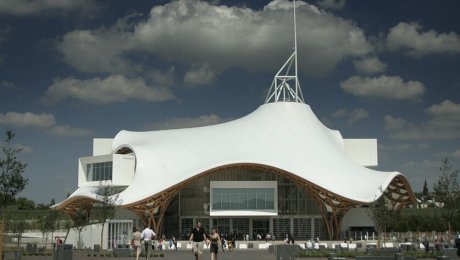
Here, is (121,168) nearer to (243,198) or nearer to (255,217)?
(243,198)

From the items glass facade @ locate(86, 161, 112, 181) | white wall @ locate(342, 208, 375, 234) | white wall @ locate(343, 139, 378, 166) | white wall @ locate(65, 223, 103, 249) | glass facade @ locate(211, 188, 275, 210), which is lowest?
white wall @ locate(65, 223, 103, 249)

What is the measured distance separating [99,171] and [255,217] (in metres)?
16.9

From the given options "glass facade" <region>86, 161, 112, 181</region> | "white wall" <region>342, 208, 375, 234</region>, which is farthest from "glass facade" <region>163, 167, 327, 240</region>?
"glass facade" <region>86, 161, 112, 181</region>

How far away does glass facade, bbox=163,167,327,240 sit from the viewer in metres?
67.0

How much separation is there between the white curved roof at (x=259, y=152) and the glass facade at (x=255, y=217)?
12.3 feet

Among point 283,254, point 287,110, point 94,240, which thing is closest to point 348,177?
point 287,110

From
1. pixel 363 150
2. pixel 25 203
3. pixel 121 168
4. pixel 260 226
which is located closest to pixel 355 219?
pixel 260 226

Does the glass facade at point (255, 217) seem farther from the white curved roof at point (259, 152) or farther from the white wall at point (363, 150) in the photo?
the white wall at point (363, 150)

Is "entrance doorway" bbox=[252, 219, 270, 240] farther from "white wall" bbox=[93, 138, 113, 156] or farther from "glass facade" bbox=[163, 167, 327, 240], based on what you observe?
"white wall" bbox=[93, 138, 113, 156]

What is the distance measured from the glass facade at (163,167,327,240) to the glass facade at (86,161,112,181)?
320 inches

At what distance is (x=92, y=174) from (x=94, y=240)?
18389mm

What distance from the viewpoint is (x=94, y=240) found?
167 feet

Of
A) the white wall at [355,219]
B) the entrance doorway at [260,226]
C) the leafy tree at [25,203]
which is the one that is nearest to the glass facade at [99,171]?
the entrance doorway at [260,226]

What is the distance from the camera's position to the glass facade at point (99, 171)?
6534 cm
